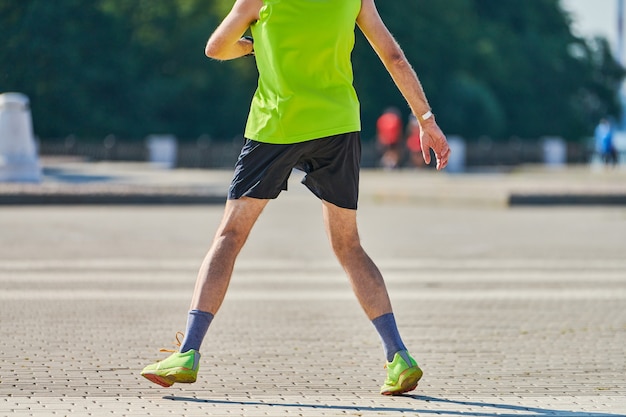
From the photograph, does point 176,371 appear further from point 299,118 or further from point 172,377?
point 299,118

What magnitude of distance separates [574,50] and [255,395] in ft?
261

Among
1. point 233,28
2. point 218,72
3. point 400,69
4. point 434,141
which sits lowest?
point 218,72

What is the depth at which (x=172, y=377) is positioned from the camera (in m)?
5.21

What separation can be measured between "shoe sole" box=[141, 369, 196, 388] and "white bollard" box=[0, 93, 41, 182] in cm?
1804

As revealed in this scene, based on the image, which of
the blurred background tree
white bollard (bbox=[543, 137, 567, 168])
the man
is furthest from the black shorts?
white bollard (bbox=[543, 137, 567, 168])

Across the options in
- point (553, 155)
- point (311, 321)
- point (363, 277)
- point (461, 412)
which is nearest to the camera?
point (461, 412)

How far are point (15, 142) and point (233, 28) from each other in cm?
1810

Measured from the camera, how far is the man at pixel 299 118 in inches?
210

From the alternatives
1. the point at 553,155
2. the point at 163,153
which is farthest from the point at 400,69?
the point at 553,155

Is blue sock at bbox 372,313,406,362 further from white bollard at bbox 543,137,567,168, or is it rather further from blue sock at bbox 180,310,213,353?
white bollard at bbox 543,137,567,168

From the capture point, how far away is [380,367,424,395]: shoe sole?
17.5 ft

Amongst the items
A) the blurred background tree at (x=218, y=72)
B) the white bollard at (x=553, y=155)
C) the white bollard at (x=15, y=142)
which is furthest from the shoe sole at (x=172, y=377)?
the white bollard at (x=553, y=155)

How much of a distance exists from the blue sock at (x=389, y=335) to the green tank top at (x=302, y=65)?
76 centimetres

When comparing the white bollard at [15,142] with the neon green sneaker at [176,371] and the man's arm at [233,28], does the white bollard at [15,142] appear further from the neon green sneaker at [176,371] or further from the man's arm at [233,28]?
the neon green sneaker at [176,371]
